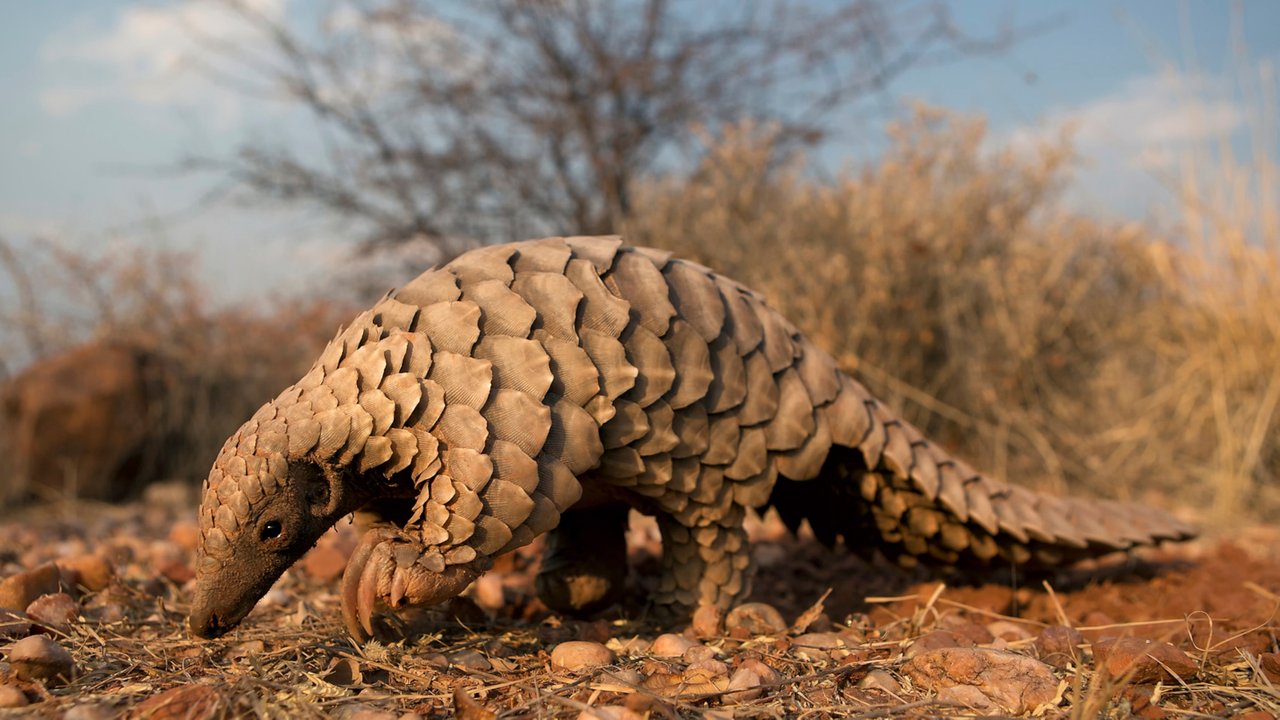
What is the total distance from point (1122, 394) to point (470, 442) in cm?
565

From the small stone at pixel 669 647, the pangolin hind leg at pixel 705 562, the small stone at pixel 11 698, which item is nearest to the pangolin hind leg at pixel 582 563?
the pangolin hind leg at pixel 705 562

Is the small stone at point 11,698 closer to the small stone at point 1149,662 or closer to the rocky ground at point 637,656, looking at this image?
the rocky ground at point 637,656

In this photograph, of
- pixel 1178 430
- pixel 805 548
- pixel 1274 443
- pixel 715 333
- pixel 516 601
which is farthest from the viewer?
pixel 1178 430

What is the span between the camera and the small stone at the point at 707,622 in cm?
246

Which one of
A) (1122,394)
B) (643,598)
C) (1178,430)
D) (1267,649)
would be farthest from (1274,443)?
(643,598)

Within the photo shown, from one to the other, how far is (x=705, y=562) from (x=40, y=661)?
1620 mm

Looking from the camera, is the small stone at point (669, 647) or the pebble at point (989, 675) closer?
the pebble at point (989, 675)

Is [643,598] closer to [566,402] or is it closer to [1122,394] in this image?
[566,402]

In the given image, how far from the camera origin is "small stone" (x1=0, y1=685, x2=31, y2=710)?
5.62 ft

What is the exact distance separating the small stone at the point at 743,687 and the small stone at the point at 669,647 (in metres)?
0.25

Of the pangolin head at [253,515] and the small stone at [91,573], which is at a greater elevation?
the pangolin head at [253,515]

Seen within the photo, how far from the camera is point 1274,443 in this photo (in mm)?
5297

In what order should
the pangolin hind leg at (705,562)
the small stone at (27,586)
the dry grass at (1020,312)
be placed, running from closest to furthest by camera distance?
1. the small stone at (27,586)
2. the pangolin hind leg at (705,562)
3. the dry grass at (1020,312)

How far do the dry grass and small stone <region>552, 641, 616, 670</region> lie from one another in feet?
11.7
